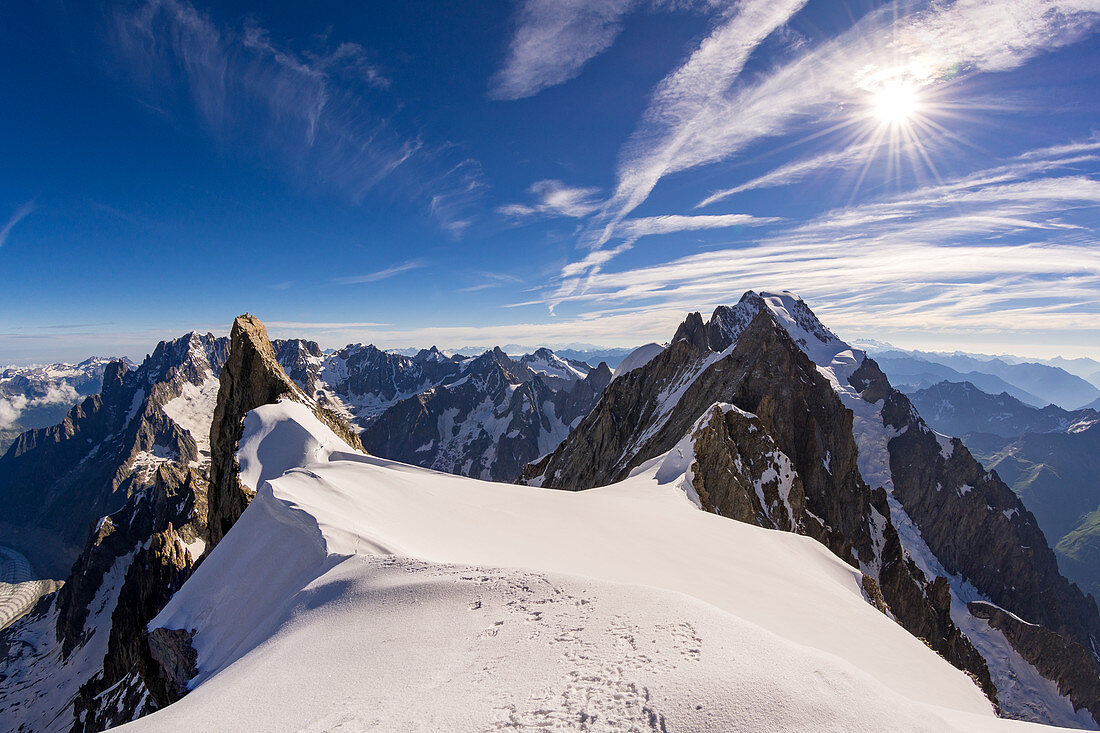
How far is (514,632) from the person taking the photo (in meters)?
6.82

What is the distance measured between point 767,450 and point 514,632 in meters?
35.5

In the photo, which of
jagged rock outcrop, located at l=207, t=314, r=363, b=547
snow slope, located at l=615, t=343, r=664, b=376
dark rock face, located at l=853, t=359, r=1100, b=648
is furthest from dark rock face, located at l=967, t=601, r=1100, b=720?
jagged rock outcrop, located at l=207, t=314, r=363, b=547

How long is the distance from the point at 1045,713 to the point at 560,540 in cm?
9174

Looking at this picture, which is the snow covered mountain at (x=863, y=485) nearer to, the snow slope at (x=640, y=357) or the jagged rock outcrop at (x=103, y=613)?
the snow slope at (x=640, y=357)

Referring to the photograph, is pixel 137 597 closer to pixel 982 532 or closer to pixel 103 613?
pixel 103 613

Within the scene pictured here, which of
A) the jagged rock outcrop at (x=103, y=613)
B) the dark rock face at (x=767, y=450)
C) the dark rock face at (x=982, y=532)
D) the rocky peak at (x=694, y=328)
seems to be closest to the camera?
the dark rock face at (x=767, y=450)

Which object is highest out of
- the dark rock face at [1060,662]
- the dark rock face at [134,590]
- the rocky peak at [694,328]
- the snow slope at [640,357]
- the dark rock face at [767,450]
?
the rocky peak at [694,328]

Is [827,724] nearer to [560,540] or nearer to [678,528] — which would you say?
[560,540]

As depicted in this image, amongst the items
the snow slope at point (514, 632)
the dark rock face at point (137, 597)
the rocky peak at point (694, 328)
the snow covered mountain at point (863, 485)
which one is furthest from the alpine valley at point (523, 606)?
the rocky peak at point (694, 328)

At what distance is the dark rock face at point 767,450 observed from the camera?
32750mm

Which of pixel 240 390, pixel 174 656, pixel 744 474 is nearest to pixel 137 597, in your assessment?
pixel 240 390

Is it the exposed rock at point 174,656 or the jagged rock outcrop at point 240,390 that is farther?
the jagged rock outcrop at point 240,390

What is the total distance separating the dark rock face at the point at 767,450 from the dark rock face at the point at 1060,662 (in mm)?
26921

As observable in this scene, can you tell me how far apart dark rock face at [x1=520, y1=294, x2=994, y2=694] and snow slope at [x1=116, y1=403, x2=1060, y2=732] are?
53.8 feet
